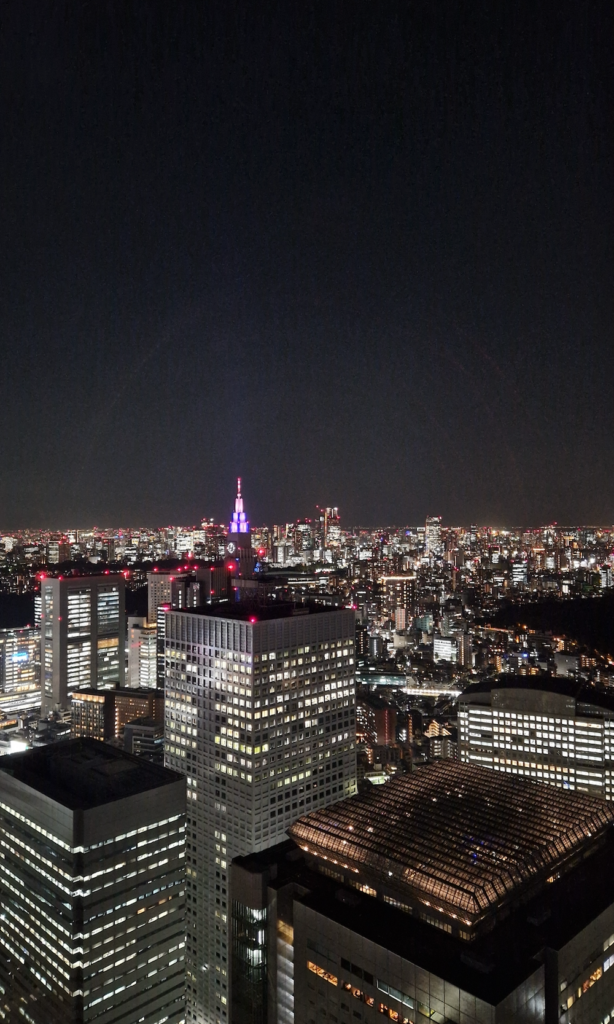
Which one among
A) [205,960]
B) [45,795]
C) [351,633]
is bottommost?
[205,960]

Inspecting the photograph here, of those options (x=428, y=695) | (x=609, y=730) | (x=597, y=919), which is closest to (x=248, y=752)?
(x=597, y=919)

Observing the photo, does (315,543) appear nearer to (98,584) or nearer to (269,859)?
(98,584)

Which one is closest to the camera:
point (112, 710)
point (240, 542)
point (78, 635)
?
point (112, 710)

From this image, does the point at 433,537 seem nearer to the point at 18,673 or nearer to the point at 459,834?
the point at 18,673

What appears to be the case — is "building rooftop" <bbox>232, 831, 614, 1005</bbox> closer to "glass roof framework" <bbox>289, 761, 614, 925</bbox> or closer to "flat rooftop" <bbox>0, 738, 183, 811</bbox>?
"glass roof framework" <bbox>289, 761, 614, 925</bbox>

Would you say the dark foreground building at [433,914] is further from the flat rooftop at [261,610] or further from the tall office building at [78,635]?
the tall office building at [78,635]

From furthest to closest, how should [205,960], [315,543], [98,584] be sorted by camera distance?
[315,543], [98,584], [205,960]

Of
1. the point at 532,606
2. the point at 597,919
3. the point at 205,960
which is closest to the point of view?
the point at 597,919

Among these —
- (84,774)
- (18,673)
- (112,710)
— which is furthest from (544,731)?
(18,673)
